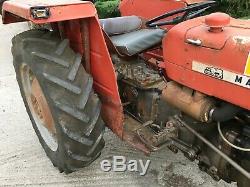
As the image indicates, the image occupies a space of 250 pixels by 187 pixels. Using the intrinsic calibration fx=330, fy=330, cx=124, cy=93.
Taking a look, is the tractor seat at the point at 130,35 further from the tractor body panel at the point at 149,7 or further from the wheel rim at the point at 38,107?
the wheel rim at the point at 38,107

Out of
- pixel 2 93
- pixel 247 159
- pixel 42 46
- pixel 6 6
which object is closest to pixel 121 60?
pixel 42 46

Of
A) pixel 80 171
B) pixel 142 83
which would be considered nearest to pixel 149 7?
pixel 142 83

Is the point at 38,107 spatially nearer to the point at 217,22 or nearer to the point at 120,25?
the point at 120,25

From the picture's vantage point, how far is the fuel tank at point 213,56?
1479mm

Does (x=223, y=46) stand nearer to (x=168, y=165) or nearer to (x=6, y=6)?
(x=168, y=165)

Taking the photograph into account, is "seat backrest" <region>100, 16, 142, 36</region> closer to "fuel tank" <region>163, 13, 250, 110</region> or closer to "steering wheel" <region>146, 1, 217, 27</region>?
"steering wheel" <region>146, 1, 217, 27</region>

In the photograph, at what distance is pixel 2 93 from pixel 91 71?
6.41 feet

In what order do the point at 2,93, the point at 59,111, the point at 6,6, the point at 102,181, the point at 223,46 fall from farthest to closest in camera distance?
the point at 2,93
the point at 102,181
the point at 6,6
the point at 59,111
the point at 223,46

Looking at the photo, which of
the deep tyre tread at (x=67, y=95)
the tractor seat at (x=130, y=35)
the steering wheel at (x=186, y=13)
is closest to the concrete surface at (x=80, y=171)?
the deep tyre tread at (x=67, y=95)

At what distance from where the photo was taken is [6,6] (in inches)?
83.7

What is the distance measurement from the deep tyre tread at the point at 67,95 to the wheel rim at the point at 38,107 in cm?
29

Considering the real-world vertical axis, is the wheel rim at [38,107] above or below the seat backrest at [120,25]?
below

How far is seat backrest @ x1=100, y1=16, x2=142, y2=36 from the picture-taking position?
2.40 meters

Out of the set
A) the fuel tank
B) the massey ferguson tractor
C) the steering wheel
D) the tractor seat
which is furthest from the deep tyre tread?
the steering wheel
